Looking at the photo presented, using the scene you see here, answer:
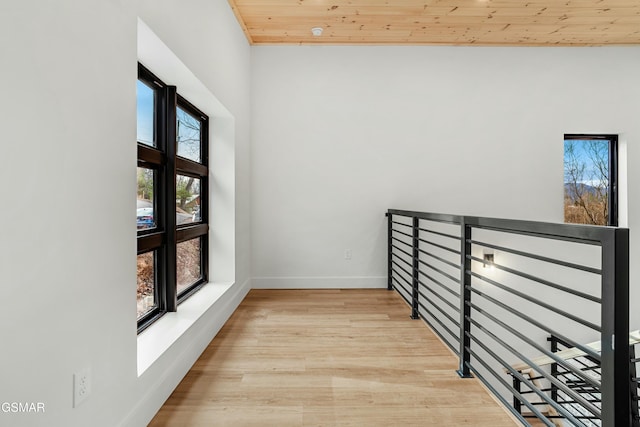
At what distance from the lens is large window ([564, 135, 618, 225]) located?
425 centimetres

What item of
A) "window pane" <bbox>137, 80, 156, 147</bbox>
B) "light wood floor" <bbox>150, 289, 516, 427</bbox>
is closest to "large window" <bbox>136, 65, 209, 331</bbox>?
"window pane" <bbox>137, 80, 156, 147</bbox>

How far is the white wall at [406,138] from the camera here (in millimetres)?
4109

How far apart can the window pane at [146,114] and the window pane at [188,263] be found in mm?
853

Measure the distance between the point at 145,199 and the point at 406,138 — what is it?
2918 mm

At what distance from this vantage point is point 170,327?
2.15 metres

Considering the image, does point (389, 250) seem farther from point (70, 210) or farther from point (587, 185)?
point (70, 210)

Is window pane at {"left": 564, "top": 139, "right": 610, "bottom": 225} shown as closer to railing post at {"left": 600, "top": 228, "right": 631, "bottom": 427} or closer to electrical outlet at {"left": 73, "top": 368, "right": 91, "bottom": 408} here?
railing post at {"left": 600, "top": 228, "right": 631, "bottom": 427}

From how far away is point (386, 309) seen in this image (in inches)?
132

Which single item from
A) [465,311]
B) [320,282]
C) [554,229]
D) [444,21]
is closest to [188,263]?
[320,282]

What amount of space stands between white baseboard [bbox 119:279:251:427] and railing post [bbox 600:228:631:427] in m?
1.71

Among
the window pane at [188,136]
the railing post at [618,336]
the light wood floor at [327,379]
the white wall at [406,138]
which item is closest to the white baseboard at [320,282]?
the white wall at [406,138]

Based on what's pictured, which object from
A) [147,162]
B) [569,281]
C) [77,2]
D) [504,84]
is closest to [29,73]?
[77,2]

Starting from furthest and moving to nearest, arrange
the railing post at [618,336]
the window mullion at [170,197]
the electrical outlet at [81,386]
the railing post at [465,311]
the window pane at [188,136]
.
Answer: the window pane at [188,136], the window mullion at [170,197], the railing post at [465,311], the electrical outlet at [81,386], the railing post at [618,336]

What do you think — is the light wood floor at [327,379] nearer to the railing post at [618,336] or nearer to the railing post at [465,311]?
the railing post at [465,311]
